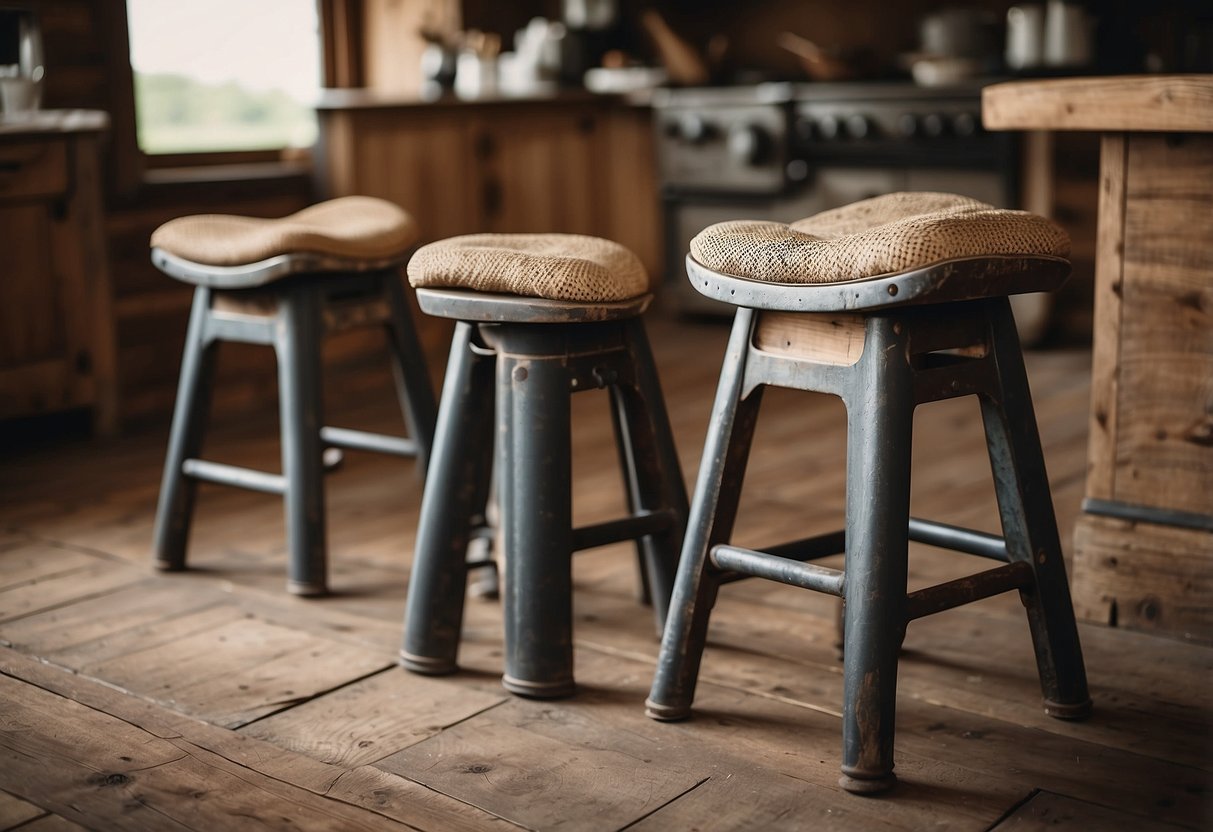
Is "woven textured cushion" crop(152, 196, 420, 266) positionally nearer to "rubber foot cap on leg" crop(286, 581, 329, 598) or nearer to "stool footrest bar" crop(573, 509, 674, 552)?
"rubber foot cap on leg" crop(286, 581, 329, 598)

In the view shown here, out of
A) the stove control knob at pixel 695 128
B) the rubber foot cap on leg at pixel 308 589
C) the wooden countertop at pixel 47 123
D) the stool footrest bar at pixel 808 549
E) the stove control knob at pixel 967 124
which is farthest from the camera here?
the stove control knob at pixel 695 128

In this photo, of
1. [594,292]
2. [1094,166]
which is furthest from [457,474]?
[1094,166]

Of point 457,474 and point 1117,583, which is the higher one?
point 457,474

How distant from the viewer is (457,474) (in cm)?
193

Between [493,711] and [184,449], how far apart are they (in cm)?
92

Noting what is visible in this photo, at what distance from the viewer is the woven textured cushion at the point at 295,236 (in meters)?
2.20

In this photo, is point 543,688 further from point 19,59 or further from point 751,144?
point 751,144

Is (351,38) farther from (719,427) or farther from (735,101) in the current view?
(719,427)

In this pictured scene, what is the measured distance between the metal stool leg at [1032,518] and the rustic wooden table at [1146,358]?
0.39 m

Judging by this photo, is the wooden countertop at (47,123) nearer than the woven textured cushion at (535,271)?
No

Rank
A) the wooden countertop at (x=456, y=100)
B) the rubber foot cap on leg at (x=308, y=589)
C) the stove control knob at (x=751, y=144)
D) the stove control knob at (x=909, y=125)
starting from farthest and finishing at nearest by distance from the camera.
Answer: the stove control knob at (x=751, y=144), the stove control knob at (x=909, y=125), the wooden countertop at (x=456, y=100), the rubber foot cap on leg at (x=308, y=589)

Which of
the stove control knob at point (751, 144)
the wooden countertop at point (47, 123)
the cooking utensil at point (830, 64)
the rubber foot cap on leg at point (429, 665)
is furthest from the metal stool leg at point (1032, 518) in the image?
the cooking utensil at point (830, 64)

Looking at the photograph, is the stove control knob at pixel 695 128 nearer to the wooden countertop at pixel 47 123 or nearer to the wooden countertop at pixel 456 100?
the wooden countertop at pixel 456 100

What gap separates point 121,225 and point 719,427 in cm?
260
